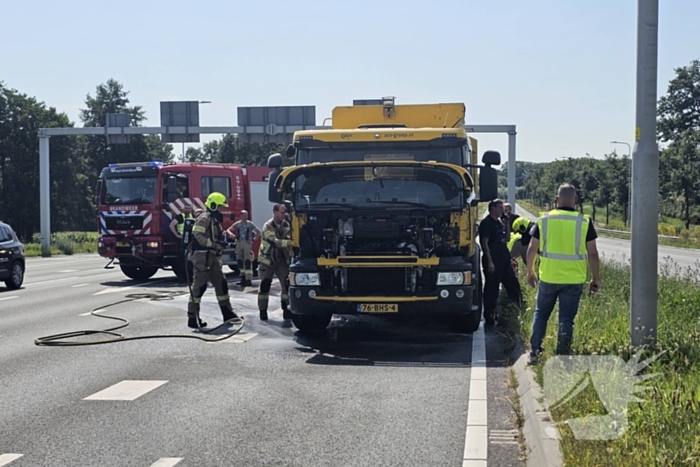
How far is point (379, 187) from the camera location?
11062 millimetres

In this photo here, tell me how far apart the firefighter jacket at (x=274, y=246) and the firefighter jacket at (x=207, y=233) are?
0.93 meters

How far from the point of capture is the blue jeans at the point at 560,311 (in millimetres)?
8281

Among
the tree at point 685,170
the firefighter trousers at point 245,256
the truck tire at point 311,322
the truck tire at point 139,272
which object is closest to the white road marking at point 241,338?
the truck tire at point 311,322

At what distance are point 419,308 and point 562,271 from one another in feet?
8.42

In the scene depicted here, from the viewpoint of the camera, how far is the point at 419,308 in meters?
10.6

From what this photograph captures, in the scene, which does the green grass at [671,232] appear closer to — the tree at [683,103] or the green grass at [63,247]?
the tree at [683,103]

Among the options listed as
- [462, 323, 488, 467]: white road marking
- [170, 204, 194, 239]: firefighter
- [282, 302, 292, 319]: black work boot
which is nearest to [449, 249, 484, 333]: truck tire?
[462, 323, 488, 467]: white road marking

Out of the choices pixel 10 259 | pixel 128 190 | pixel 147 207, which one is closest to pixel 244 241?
pixel 147 207

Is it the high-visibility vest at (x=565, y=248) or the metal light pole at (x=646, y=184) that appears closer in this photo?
the metal light pole at (x=646, y=184)

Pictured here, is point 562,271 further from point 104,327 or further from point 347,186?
point 104,327

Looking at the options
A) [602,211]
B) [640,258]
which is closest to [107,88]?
[602,211]

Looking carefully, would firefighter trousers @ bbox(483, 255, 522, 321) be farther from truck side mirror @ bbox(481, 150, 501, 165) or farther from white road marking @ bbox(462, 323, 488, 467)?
white road marking @ bbox(462, 323, 488, 467)

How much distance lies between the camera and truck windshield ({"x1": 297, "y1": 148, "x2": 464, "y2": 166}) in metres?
11.5

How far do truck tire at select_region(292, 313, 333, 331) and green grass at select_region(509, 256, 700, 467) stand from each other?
256 centimetres
